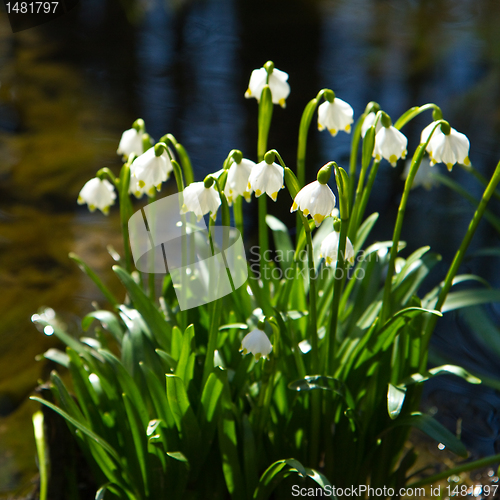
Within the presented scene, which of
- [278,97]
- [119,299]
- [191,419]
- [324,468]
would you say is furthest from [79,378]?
[119,299]

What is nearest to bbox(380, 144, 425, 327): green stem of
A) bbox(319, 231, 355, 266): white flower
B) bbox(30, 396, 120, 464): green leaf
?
bbox(319, 231, 355, 266): white flower

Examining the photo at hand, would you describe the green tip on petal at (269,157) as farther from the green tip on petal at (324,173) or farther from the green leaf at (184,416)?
the green leaf at (184,416)

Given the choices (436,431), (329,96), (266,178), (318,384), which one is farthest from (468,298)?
(266,178)

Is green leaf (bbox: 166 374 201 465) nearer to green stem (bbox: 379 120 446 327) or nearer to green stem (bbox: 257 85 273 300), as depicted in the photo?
green stem (bbox: 257 85 273 300)

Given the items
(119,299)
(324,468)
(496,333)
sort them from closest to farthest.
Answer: (324,468) → (496,333) → (119,299)

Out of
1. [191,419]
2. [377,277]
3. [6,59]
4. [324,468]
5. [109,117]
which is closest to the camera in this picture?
[191,419]

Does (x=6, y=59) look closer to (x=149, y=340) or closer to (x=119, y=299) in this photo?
(x=119, y=299)

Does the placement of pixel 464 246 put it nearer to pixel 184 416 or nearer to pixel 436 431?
pixel 436 431
